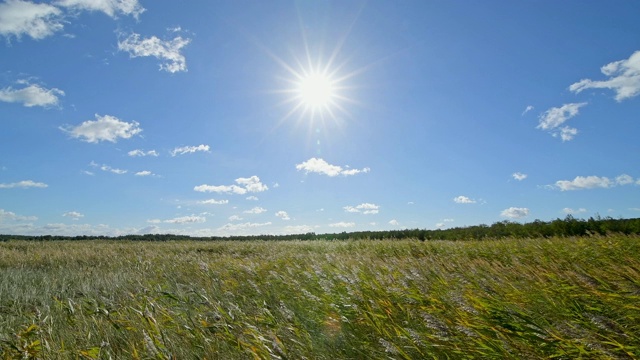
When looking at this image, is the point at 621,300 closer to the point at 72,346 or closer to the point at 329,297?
the point at 329,297

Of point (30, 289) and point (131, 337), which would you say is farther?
point (30, 289)

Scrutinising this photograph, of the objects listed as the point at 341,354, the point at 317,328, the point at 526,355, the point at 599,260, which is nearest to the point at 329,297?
the point at 317,328

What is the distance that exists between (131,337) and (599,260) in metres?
7.98

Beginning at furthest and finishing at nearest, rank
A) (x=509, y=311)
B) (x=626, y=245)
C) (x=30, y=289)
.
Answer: (x=626, y=245) < (x=30, y=289) < (x=509, y=311)

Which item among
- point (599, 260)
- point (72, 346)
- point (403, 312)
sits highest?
point (599, 260)

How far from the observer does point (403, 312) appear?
4.05 meters

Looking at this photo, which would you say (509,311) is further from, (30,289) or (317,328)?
(30,289)

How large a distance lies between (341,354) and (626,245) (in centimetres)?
894

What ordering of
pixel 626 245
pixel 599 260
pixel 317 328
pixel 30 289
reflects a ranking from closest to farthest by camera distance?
pixel 317 328 < pixel 599 260 < pixel 30 289 < pixel 626 245

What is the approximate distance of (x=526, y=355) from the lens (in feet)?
8.56

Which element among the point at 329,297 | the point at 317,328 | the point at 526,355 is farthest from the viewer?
the point at 329,297

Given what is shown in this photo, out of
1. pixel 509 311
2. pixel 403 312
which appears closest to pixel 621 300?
pixel 509 311

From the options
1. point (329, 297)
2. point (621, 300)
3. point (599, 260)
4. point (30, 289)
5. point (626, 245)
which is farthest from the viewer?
point (626, 245)

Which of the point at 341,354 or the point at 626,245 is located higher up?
the point at 626,245
